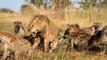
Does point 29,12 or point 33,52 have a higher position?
point 33,52

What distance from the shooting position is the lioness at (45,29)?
10.2 metres

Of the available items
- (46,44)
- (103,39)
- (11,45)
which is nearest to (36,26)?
(46,44)

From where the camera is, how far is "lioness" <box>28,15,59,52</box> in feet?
33.3

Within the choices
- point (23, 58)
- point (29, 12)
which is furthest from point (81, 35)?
point (29, 12)

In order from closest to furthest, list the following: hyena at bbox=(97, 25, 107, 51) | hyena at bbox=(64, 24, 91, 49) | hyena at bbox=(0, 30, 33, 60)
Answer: hyena at bbox=(0, 30, 33, 60) → hyena at bbox=(97, 25, 107, 51) → hyena at bbox=(64, 24, 91, 49)

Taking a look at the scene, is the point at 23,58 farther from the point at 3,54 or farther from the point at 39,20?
the point at 39,20

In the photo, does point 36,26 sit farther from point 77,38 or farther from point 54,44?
point 77,38

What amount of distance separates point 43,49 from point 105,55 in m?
1.93

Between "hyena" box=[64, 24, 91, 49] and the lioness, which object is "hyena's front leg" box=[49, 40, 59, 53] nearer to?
the lioness

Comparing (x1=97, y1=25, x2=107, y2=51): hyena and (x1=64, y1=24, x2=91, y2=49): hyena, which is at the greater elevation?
(x1=97, y1=25, x2=107, y2=51): hyena

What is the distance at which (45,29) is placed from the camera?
10398 mm

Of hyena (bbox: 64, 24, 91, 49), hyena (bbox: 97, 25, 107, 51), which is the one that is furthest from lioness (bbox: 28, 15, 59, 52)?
hyena (bbox: 97, 25, 107, 51)

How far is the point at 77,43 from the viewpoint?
11.1 metres

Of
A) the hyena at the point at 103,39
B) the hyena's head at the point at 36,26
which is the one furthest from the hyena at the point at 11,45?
the hyena at the point at 103,39
